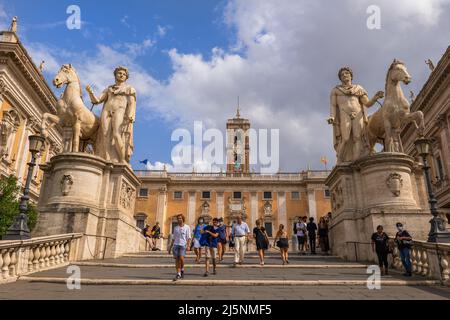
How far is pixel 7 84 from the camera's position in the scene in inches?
1050

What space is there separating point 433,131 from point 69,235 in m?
32.3

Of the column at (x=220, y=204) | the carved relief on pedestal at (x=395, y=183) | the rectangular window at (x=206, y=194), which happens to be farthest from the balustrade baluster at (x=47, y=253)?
the rectangular window at (x=206, y=194)

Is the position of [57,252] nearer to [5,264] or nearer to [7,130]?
[5,264]

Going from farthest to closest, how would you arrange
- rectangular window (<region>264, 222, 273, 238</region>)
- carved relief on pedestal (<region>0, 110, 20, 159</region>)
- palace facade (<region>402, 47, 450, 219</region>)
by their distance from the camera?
1. rectangular window (<region>264, 222, 273, 238</region>)
2. palace facade (<region>402, 47, 450, 219</region>)
3. carved relief on pedestal (<region>0, 110, 20, 159</region>)

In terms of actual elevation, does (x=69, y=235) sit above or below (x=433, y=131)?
below

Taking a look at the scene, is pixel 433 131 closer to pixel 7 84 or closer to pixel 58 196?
pixel 58 196

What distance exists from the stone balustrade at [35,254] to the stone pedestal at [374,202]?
31.7ft

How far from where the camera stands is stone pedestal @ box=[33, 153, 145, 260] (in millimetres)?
11750

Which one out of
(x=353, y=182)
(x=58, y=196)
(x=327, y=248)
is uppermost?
(x=353, y=182)

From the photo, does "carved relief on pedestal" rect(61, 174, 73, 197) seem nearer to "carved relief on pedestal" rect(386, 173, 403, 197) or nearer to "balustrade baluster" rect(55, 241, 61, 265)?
"balustrade baluster" rect(55, 241, 61, 265)

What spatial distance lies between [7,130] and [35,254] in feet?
75.1

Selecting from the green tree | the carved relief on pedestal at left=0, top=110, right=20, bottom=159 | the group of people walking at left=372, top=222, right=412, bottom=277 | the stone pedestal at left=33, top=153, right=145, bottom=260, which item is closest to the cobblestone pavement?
the group of people walking at left=372, top=222, right=412, bottom=277

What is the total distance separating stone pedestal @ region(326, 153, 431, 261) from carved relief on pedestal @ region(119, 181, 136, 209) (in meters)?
8.88
